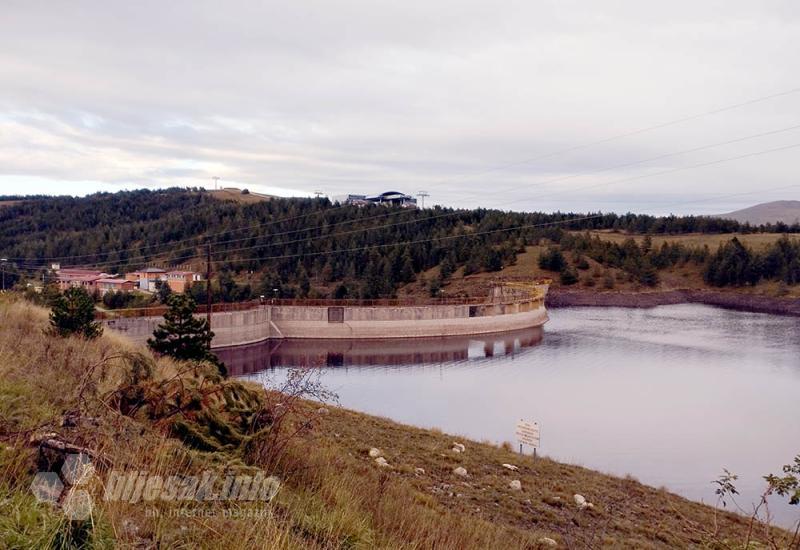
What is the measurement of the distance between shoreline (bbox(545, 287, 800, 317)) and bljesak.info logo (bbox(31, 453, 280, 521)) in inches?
2779

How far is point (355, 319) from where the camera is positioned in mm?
50188

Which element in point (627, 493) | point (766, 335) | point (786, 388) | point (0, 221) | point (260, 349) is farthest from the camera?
point (0, 221)

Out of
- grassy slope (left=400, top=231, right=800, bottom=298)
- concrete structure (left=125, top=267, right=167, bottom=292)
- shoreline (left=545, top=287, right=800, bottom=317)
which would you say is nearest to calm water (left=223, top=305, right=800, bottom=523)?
shoreline (left=545, top=287, right=800, bottom=317)

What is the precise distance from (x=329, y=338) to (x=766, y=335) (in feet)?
115

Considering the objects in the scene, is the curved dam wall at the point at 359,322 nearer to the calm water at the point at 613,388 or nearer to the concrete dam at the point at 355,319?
the concrete dam at the point at 355,319

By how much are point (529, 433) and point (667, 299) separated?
2563 inches

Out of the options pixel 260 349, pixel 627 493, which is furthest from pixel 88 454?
pixel 260 349

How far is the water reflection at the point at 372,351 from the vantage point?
40781 mm

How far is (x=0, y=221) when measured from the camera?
110312 mm

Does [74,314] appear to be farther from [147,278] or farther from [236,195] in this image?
[236,195]

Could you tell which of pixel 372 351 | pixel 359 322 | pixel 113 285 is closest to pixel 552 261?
pixel 359 322

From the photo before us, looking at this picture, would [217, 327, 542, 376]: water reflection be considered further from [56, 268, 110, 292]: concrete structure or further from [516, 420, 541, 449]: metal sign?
[56, 268, 110, 292]: concrete structure

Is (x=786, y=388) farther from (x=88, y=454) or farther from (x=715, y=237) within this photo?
(x=715, y=237)

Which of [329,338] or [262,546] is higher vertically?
[262,546]
